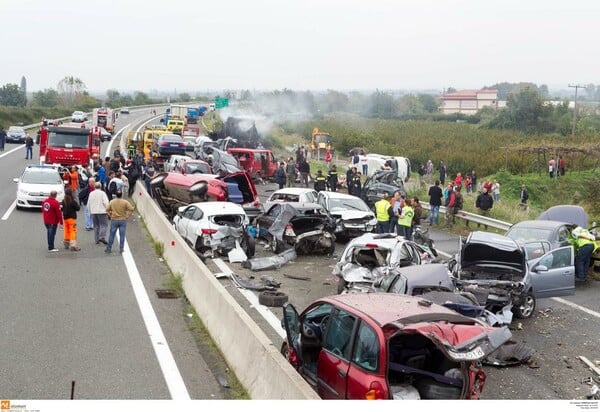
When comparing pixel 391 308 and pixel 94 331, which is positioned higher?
pixel 391 308

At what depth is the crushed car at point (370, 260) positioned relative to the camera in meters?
14.4

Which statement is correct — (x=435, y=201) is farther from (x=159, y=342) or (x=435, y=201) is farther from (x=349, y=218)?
(x=159, y=342)

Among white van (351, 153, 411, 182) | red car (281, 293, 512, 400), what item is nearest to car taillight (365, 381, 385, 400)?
red car (281, 293, 512, 400)

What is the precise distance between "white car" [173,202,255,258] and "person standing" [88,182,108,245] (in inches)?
85.6

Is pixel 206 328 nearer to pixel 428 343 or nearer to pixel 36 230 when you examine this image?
pixel 428 343

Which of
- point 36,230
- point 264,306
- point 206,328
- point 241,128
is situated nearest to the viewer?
point 206,328

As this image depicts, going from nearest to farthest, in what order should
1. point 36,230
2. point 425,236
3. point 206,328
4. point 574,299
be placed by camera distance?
point 206,328
point 574,299
point 425,236
point 36,230

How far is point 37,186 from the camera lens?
25.0 m

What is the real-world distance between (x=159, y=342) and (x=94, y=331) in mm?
1143

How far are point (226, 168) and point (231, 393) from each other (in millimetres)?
23827

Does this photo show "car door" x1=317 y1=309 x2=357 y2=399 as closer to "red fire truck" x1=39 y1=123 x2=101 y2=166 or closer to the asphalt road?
the asphalt road

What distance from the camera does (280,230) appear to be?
64.7ft

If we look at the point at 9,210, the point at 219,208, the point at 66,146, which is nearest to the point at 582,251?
the point at 219,208

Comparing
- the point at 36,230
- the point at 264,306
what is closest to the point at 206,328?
the point at 264,306
